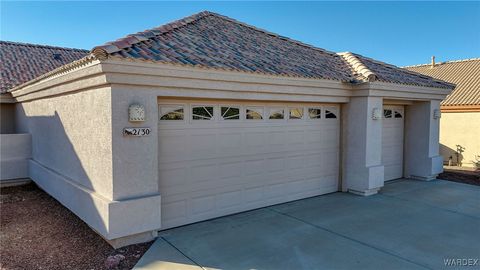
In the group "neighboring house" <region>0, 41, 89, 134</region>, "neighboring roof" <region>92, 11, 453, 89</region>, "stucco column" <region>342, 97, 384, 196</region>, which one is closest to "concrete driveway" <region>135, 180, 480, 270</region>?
"stucco column" <region>342, 97, 384, 196</region>

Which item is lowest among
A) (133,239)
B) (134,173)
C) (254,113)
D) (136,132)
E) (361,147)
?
(133,239)

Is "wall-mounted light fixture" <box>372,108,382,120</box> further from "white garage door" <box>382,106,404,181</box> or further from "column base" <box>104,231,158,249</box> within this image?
"column base" <box>104,231,158,249</box>

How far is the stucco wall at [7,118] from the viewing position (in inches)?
560

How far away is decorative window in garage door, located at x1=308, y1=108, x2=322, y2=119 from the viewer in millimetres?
9532

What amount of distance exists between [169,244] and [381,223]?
4.60 metres

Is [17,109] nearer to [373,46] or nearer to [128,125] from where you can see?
[128,125]

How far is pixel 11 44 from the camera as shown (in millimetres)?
17641

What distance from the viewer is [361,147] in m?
9.74

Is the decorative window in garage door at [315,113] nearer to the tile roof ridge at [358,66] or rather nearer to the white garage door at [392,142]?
the tile roof ridge at [358,66]

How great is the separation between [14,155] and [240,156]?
896 centimetres

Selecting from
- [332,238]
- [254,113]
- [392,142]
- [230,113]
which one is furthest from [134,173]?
[392,142]

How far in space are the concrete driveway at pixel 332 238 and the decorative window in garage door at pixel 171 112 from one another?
2350mm

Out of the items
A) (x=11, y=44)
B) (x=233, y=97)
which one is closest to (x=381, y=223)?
(x=233, y=97)

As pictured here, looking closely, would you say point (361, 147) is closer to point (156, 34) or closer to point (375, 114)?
point (375, 114)
